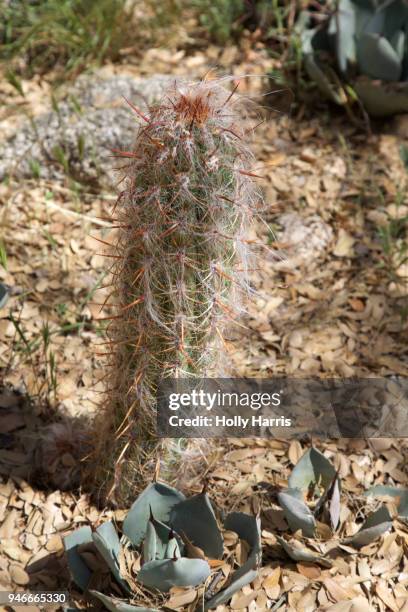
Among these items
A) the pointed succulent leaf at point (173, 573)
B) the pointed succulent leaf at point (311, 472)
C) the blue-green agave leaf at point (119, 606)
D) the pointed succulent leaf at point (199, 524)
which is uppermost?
the pointed succulent leaf at point (311, 472)

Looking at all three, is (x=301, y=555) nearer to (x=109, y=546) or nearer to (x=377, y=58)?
(x=109, y=546)

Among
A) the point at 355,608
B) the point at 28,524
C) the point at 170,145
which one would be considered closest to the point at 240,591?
the point at 355,608

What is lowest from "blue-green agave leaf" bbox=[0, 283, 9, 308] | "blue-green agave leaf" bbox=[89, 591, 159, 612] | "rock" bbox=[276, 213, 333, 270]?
"blue-green agave leaf" bbox=[89, 591, 159, 612]

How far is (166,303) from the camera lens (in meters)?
1.75

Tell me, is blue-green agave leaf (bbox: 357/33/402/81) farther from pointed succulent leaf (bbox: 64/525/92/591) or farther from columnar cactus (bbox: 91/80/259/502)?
pointed succulent leaf (bbox: 64/525/92/591)

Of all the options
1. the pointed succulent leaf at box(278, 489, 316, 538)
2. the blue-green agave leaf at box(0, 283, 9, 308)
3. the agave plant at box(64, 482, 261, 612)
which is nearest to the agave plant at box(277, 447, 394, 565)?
the pointed succulent leaf at box(278, 489, 316, 538)

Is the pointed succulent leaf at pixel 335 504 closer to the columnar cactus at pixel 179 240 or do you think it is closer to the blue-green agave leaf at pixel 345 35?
the columnar cactus at pixel 179 240

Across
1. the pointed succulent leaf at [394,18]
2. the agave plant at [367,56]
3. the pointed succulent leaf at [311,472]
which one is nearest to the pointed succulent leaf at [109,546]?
the pointed succulent leaf at [311,472]

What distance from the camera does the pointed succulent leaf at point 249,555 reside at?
1826mm

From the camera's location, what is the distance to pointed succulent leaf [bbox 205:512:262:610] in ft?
5.99

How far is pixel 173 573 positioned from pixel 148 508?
22cm

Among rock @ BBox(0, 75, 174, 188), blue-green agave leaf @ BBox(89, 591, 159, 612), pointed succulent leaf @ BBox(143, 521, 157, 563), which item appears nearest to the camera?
blue-green agave leaf @ BBox(89, 591, 159, 612)

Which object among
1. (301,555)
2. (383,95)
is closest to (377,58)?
(383,95)

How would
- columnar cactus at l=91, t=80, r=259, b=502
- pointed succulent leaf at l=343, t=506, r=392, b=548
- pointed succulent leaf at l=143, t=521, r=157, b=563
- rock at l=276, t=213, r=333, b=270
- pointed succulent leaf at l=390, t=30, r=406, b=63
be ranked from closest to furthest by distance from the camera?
columnar cactus at l=91, t=80, r=259, b=502 < pointed succulent leaf at l=143, t=521, r=157, b=563 < pointed succulent leaf at l=343, t=506, r=392, b=548 < rock at l=276, t=213, r=333, b=270 < pointed succulent leaf at l=390, t=30, r=406, b=63
